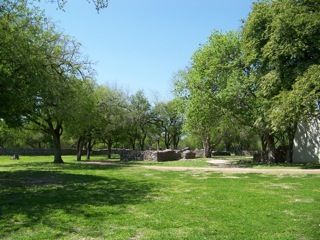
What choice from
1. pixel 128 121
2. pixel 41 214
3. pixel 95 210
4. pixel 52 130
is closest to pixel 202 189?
pixel 95 210

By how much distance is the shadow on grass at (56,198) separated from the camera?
36.9 ft

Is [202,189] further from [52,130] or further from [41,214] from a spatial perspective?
[52,130]

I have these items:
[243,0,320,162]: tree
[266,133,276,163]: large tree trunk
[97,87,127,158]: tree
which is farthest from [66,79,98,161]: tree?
[266,133,276,163]: large tree trunk

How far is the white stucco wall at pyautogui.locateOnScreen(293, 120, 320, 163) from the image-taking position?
124 feet

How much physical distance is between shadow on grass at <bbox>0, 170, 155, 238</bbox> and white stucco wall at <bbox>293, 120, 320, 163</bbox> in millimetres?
22889

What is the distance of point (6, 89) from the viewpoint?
22016 mm

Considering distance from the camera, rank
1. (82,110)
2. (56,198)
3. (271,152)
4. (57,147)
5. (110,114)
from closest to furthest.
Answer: (56,198) → (82,110) → (271,152) → (57,147) → (110,114)

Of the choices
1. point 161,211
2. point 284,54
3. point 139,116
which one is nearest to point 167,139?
point 139,116

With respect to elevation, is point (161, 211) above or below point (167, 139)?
below

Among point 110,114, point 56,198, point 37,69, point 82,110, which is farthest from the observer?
point 110,114

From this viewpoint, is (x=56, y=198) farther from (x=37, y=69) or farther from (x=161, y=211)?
(x=37, y=69)

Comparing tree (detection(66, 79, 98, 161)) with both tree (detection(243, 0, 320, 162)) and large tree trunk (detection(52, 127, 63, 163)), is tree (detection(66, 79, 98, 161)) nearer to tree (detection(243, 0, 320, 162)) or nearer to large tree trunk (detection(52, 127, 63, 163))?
large tree trunk (detection(52, 127, 63, 163))

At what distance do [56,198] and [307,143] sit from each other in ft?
94.7

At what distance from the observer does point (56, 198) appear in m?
14.7
